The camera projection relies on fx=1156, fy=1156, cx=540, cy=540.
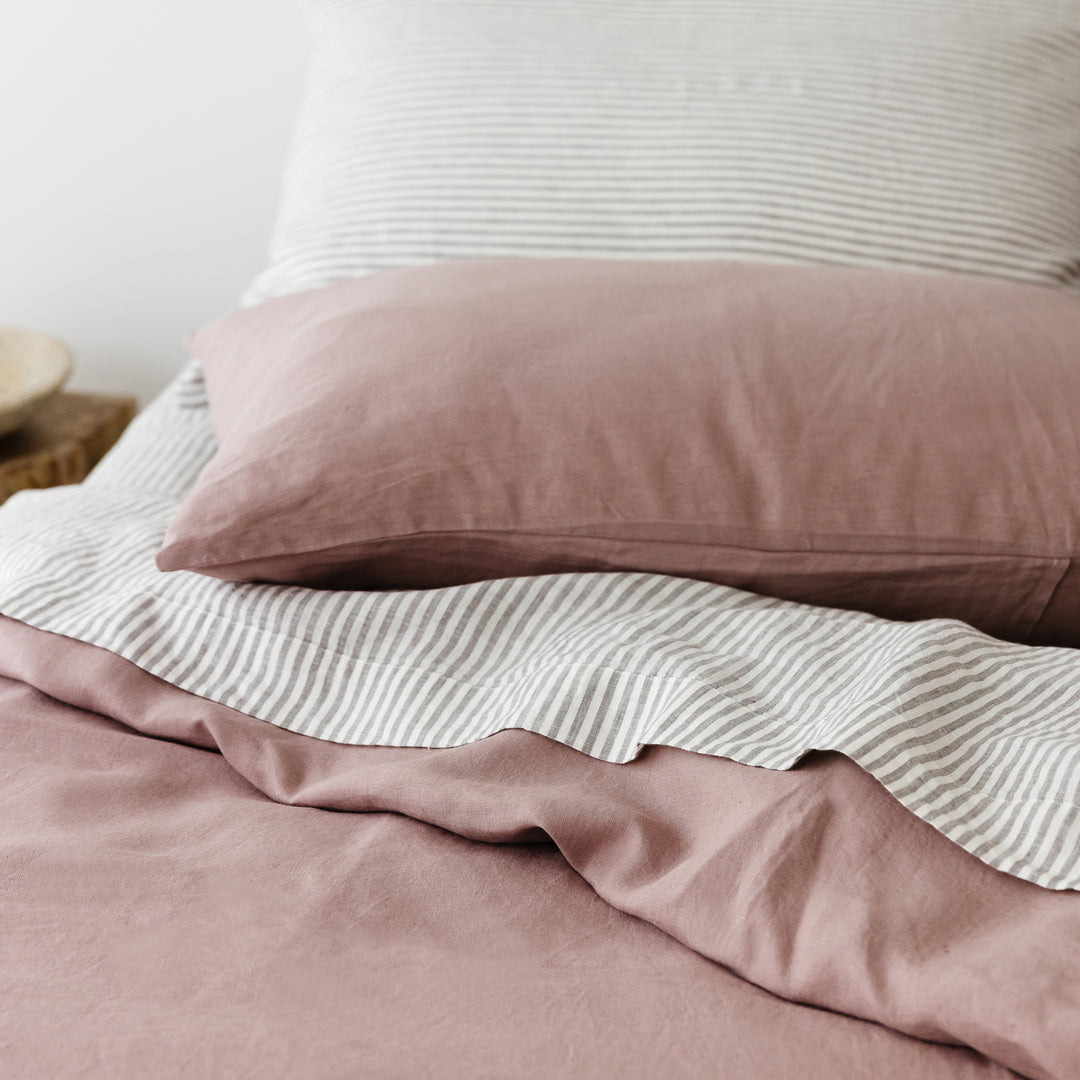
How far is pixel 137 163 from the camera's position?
5.49ft

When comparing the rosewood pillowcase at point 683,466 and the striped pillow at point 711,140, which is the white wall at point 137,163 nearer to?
the striped pillow at point 711,140

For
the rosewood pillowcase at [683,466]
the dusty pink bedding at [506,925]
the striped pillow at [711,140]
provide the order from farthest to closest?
the striped pillow at [711,140]
the rosewood pillowcase at [683,466]
the dusty pink bedding at [506,925]

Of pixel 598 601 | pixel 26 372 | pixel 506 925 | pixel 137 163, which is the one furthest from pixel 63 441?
pixel 506 925

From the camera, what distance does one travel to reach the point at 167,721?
25.8 inches

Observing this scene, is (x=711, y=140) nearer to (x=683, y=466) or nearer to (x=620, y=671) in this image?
(x=683, y=466)

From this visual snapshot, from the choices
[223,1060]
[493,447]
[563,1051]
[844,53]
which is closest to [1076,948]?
[563,1051]

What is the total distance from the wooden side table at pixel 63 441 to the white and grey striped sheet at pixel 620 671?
67cm

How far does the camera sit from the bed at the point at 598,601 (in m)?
0.45

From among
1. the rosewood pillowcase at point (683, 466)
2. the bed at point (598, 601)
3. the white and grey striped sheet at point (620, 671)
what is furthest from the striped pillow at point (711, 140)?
the white and grey striped sheet at point (620, 671)

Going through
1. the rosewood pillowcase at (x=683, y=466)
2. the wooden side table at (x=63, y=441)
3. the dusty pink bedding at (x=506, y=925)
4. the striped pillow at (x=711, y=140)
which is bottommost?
the wooden side table at (x=63, y=441)

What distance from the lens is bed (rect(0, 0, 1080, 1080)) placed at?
0.45 m

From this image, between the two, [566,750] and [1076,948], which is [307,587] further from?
Result: [1076,948]

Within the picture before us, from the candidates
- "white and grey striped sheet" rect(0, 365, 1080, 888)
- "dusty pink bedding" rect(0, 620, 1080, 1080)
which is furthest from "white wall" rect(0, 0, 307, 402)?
"dusty pink bedding" rect(0, 620, 1080, 1080)

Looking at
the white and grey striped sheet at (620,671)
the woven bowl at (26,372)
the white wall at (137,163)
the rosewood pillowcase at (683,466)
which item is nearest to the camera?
the white and grey striped sheet at (620,671)
